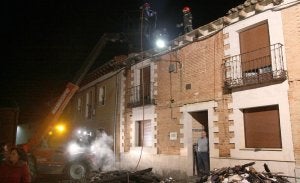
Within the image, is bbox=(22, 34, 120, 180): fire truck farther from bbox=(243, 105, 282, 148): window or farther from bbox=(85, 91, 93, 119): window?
bbox=(85, 91, 93, 119): window

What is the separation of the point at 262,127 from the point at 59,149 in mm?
9223

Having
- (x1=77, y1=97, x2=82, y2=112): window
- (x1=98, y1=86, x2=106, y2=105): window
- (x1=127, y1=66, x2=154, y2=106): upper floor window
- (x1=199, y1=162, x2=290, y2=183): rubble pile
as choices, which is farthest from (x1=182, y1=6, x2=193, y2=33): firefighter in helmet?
(x1=77, y1=97, x2=82, y2=112): window

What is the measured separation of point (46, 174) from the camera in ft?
47.1

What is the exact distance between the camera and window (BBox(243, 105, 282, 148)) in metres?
10.0

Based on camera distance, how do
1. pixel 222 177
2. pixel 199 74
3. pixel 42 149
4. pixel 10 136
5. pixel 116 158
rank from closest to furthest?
pixel 222 177 → pixel 199 74 → pixel 42 149 → pixel 116 158 → pixel 10 136

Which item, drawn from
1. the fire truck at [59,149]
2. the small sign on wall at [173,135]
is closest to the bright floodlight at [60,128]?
the fire truck at [59,149]

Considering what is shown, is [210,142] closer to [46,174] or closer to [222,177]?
[222,177]

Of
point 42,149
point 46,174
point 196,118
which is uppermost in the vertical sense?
point 196,118

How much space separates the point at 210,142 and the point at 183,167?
188cm

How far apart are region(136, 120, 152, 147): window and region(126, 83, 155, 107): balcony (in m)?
1.06

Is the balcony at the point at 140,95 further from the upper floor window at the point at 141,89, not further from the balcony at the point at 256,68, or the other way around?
the balcony at the point at 256,68

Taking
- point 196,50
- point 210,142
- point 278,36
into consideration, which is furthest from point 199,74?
point 278,36

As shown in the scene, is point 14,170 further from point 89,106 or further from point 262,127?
point 89,106

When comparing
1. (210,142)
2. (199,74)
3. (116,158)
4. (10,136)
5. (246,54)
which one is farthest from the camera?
(10,136)
